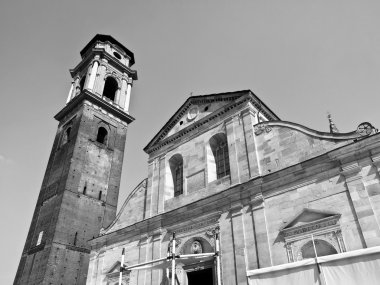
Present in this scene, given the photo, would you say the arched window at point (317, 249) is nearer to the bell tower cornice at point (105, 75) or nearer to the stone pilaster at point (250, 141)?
the stone pilaster at point (250, 141)

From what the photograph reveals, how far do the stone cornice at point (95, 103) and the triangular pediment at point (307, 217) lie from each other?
895 inches

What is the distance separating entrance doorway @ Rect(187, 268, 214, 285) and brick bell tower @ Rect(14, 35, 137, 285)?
11.4 meters

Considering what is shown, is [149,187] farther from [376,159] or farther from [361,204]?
[376,159]

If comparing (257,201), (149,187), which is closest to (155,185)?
(149,187)

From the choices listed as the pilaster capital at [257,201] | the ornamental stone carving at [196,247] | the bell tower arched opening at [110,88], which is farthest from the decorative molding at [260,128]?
the bell tower arched opening at [110,88]

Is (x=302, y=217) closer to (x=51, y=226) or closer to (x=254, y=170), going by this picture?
(x=254, y=170)

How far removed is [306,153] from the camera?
12258mm

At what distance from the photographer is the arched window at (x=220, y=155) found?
15032 mm

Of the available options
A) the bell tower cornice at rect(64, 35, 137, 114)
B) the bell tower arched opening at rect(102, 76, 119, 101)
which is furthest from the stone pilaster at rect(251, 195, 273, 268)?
the bell tower arched opening at rect(102, 76, 119, 101)

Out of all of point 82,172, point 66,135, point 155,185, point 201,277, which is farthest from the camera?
point 66,135

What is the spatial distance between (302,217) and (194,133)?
735 centimetres

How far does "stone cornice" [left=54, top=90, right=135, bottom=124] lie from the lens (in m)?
29.4

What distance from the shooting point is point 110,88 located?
34.4 meters

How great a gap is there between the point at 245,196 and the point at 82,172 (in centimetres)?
1641
